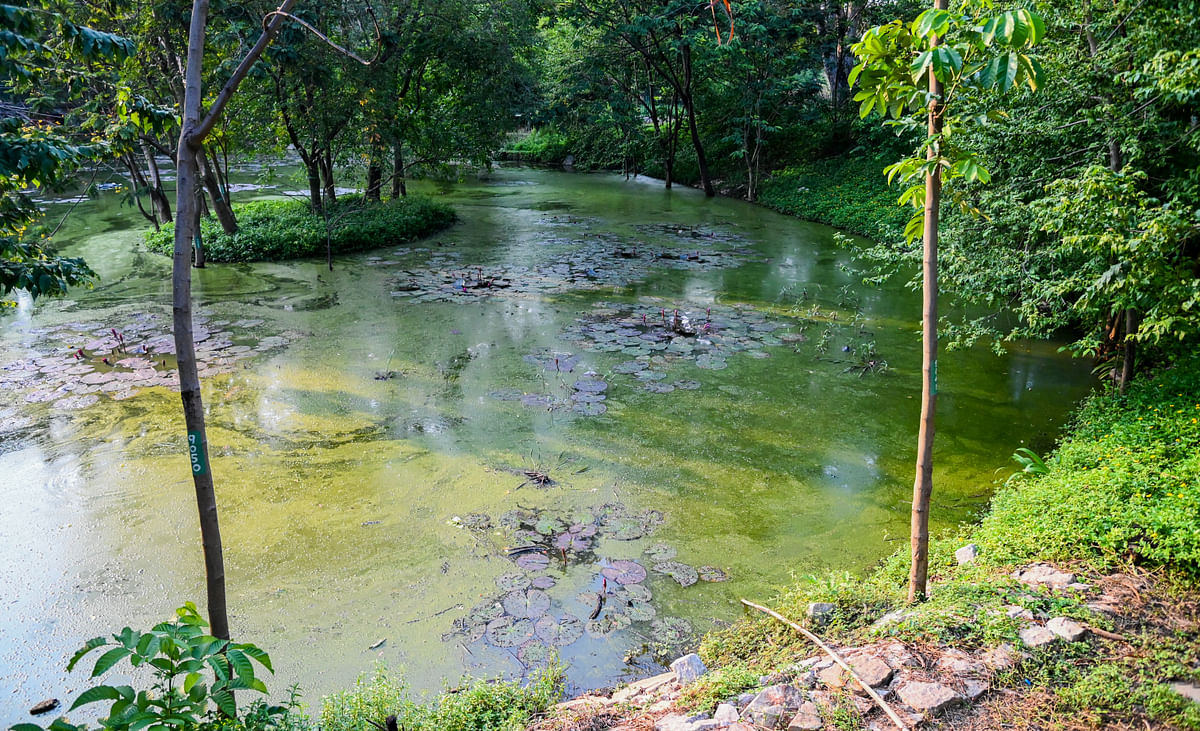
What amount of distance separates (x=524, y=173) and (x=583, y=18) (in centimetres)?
658

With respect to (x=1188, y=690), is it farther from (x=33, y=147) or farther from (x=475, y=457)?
(x=33, y=147)

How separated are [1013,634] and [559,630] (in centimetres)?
173

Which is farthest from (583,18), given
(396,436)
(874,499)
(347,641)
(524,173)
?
(347,641)

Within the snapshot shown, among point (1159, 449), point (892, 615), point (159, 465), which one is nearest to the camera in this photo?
point (892, 615)

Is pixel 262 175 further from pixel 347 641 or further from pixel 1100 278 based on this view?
pixel 1100 278

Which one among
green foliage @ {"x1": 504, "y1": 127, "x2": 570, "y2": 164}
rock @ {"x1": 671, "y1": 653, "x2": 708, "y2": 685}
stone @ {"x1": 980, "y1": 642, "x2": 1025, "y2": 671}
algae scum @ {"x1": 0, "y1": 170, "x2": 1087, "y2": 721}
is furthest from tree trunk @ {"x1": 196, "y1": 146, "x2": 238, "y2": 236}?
green foliage @ {"x1": 504, "y1": 127, "x2": 570, "y2": 164}

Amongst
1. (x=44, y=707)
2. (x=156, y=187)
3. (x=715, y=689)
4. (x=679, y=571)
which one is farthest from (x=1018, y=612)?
(x=156, y=187)

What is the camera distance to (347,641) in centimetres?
321

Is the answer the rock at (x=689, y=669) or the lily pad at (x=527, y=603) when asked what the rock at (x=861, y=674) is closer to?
the rock at (x=689, y=669)

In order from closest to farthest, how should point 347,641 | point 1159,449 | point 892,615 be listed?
point 892,615 → point 347,641 → point 1159,449

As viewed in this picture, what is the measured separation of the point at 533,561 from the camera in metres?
3.72

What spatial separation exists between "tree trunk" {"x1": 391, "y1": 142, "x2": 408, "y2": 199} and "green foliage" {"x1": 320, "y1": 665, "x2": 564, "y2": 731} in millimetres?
Result: 9808

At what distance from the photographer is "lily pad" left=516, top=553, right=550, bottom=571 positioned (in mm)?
3666

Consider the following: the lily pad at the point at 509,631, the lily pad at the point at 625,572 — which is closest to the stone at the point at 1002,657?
the lily pad at the point at 625,572
